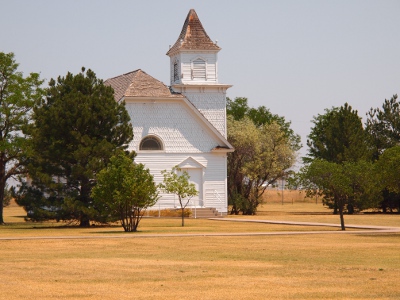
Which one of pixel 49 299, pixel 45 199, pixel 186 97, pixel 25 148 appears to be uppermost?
pixel 186 97

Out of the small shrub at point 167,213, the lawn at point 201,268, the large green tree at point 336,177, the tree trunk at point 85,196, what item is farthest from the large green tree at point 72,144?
the small shrub at point 167,213

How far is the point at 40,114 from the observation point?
4666 cm

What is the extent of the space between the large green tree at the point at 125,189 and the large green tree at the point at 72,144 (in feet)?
14.8

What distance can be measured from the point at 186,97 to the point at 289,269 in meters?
43.4

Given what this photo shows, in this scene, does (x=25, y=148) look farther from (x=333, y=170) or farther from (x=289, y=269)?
(x=289, y=269)

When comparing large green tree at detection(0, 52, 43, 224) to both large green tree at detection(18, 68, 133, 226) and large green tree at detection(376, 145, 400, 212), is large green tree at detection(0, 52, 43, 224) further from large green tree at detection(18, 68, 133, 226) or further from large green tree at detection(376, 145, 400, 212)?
large green tree at detection(376, 145, 400, 212)

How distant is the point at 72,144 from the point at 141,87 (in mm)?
16939

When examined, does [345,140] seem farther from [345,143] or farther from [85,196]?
[85,196]

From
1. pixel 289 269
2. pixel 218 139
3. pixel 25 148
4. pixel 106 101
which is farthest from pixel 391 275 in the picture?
pixel 218 139

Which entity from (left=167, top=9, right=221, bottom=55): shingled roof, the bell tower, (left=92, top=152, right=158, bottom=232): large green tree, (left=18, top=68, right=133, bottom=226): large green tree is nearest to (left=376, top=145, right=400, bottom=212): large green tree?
(left=92, top=152, right=158, bottom=232): large green tree

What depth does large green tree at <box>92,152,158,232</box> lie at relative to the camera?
40312mm

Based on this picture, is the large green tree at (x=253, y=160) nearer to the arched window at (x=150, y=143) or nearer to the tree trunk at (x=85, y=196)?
the arched window at (x=150, y=143)

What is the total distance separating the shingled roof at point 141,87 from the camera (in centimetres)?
6188

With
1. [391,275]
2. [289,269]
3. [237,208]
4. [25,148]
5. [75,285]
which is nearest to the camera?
[75,285]
